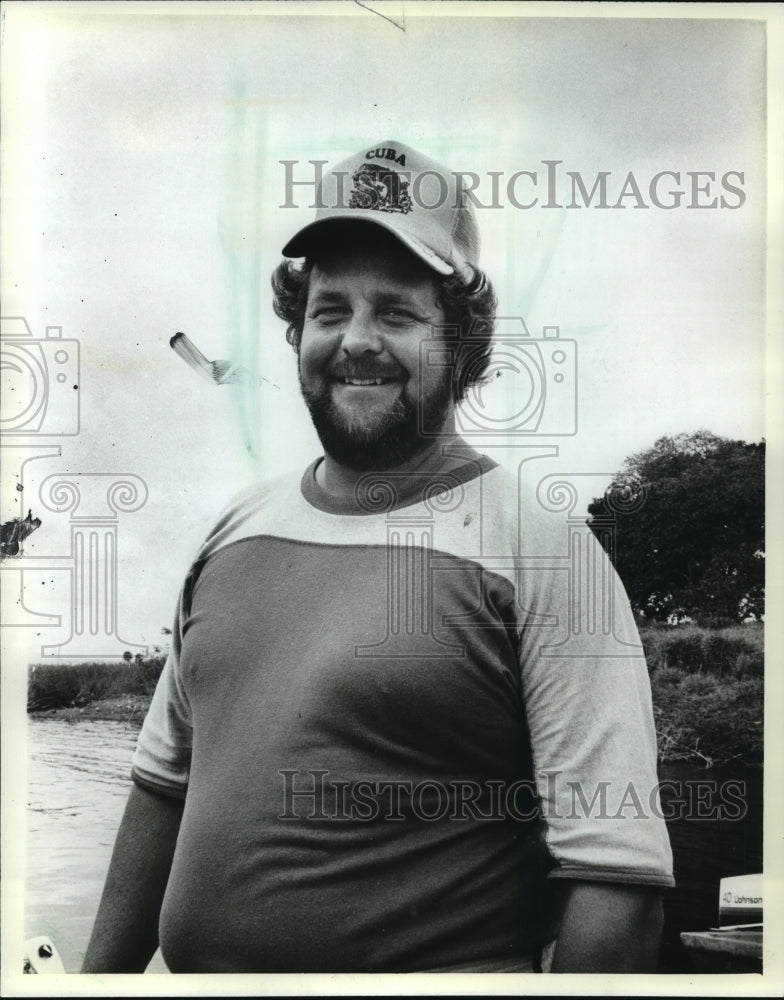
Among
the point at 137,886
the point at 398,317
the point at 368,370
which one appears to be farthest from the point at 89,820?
the point at 398,317

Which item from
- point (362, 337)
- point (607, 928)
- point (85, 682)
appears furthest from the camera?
point (85, 682)

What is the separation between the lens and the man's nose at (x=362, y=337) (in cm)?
293

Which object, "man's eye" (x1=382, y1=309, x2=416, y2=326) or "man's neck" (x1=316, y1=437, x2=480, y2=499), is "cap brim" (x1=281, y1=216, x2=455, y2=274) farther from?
"man's neck" (x1=316, y1=437, x2=480, y2=499)

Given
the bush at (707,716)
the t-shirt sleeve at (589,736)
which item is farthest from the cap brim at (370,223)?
the bush at (707,716)

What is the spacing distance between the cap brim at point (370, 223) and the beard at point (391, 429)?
1.01ft

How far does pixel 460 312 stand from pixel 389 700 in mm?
1117

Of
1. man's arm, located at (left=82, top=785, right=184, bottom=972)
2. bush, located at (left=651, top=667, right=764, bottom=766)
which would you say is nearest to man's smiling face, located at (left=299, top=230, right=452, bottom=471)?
bush, located at (left=651, top=667, right=764, bottom=766)

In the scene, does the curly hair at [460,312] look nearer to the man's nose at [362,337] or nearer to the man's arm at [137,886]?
the man's nose at [362,337]

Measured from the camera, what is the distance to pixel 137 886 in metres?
2.96

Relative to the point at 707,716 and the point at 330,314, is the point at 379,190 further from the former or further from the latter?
the point at 707,716

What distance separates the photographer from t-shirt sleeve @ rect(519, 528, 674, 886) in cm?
282

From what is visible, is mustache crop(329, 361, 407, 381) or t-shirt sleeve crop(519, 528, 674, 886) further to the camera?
mustache crop(329, 361, 407, 381)

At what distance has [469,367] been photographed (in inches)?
118

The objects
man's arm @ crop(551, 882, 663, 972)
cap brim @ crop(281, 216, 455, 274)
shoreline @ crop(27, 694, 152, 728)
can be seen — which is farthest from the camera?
shoreline @ crop(27, 694, 152, 728)
